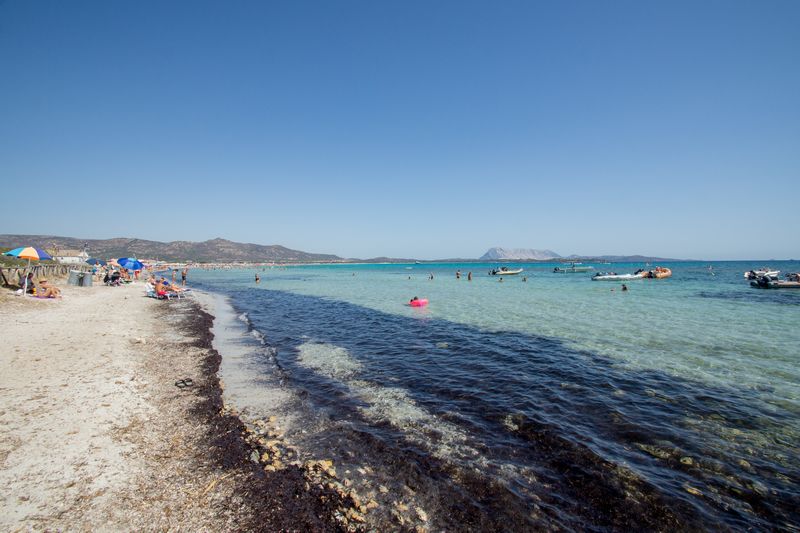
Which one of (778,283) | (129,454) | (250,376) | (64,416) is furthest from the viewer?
(778,283)

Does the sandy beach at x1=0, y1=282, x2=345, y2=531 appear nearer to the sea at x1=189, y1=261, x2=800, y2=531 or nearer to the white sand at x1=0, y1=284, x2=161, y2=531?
the white sand at x1=0, y1=284, x2=161, y2=531

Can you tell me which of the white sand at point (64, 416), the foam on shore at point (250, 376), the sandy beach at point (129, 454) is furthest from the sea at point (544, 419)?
the white sand at point (64, 416)

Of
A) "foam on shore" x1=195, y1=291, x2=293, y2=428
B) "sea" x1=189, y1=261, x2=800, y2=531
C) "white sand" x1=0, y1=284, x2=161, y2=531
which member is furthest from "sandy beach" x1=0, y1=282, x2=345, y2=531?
"sea" x1=189, y1=261, x2=800, y2=531

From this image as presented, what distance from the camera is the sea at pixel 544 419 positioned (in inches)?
228

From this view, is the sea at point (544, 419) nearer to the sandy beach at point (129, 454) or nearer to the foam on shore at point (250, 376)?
the foam on shore at point (250, 376)

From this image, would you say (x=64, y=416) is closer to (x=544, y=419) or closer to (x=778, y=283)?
(x=544, y=419)

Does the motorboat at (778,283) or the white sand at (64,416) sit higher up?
the motorboat at (778,283)

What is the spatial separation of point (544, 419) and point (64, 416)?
12.1 metres

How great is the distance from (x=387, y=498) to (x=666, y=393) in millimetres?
10302

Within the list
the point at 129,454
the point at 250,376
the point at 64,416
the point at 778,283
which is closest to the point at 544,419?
the point at 129,454

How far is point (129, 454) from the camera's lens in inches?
258

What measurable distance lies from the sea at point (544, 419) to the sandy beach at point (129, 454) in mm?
1065

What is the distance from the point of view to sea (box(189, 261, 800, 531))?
580 cm

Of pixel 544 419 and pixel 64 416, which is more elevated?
pixel 64 416
